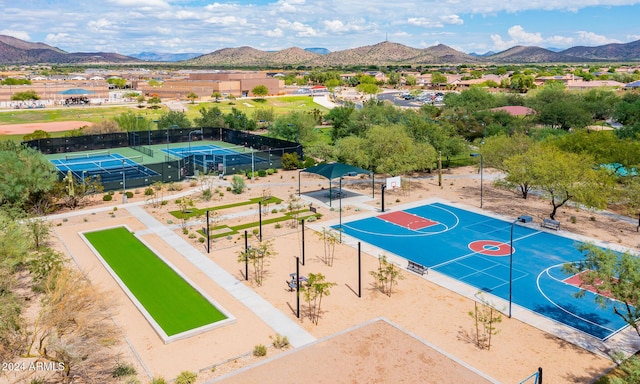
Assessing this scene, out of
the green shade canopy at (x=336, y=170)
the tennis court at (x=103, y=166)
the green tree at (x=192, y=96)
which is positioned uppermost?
the green tree at (x=192, y=96)

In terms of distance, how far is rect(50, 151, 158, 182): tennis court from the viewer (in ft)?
175

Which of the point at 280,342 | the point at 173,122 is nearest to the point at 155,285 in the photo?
the point at 280,342

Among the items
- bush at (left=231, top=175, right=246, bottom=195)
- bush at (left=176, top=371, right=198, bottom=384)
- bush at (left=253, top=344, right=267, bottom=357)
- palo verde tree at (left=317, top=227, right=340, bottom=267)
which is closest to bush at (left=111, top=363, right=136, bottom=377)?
bush at (left=176, top=371, right=198, bottom=384)

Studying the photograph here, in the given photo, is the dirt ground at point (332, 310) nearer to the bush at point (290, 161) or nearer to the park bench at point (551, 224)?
the park bench at point (551, 224)

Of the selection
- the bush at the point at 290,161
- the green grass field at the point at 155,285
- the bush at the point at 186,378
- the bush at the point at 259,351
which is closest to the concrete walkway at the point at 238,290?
the bush at the point at 259,351

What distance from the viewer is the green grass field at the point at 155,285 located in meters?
23.6

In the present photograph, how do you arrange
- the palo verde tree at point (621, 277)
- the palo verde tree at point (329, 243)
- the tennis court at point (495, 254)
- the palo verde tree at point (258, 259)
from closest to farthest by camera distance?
the palo verde tree at point (621, 277) < the tennis court at point (495, 254) < the palo verde tree at point (258, 259) < the palo verde tree at point (329, 243)

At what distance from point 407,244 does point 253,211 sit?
46.9 ft

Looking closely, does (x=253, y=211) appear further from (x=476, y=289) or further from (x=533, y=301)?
(x=533, y=301)

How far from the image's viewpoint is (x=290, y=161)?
58750 mm

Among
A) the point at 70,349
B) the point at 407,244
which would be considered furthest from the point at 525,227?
the point at 70,349

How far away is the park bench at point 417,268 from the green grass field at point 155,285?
11740 millimetres

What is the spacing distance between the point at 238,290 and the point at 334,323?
632cm

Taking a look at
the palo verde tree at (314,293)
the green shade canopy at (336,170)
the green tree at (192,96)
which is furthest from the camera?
the green tree at (192,96)
